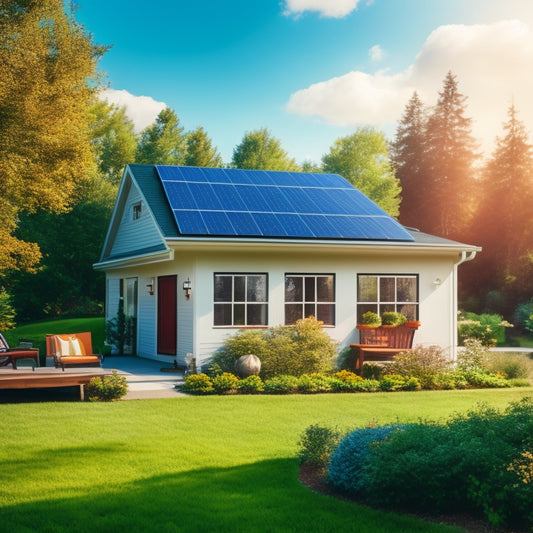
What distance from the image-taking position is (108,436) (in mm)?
8484

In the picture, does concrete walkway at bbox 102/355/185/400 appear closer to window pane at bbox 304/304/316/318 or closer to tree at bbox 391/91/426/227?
window pane at bbox 304/304/316/318

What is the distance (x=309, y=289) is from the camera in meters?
16.1

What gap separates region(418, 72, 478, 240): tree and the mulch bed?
1467 inches

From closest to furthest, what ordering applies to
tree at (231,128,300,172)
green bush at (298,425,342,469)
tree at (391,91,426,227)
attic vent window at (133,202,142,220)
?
green bush at (298,425,342,469), attic vent window at (133,202,142,220), tree at (231,128,300,172), tree at (391,91,426,227)

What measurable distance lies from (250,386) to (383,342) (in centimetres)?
452

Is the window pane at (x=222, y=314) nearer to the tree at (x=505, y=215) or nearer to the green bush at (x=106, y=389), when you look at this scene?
the green bush at (x=106, y=389)

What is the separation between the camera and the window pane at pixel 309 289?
16.1 metres

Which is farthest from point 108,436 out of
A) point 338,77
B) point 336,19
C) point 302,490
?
point 338,77

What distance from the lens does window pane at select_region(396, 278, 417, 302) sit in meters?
16.8

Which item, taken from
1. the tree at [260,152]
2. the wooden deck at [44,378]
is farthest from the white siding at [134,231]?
the tree at [260,152]

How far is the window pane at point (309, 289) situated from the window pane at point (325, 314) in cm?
26

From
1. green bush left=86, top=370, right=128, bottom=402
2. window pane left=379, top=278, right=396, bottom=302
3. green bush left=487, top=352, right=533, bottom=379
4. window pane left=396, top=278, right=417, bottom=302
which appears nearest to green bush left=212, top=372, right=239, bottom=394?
green bush left=86, top=370, right=128, bottom=402

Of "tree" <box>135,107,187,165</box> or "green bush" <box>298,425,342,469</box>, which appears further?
"tree" <box>135,107,187,165</box>

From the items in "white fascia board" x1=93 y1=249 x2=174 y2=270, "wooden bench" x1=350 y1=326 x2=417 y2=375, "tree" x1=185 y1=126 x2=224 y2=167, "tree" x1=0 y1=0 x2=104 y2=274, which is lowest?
"wooden bench" x1=350 y1=326 x2=417 y2=375
